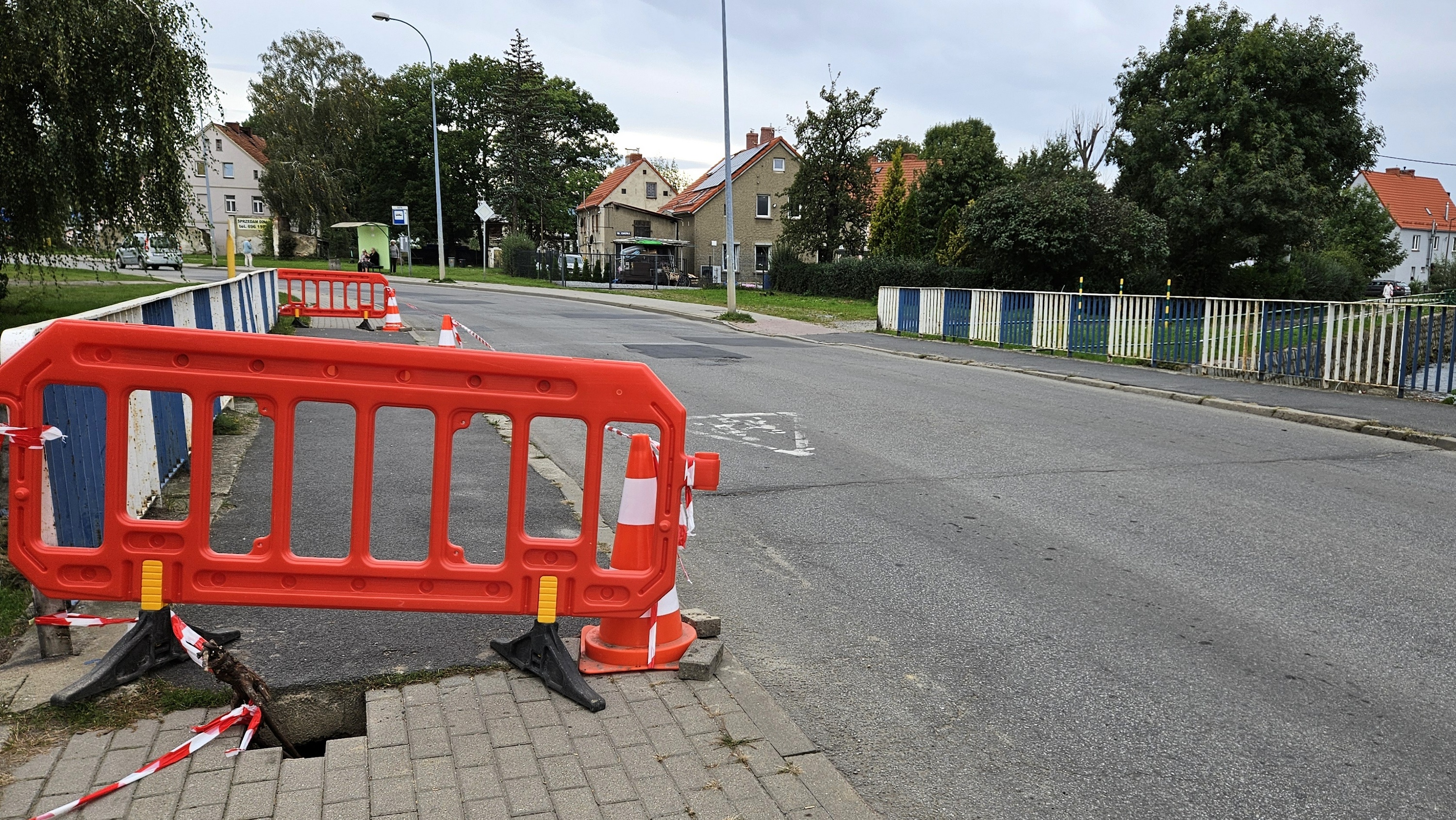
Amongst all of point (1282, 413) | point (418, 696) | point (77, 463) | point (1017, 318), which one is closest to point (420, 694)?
point (418, 696)

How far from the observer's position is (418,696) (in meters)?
3.64

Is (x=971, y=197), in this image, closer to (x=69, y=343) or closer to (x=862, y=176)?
(x=862, y=176)

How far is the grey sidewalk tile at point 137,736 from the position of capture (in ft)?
10.6

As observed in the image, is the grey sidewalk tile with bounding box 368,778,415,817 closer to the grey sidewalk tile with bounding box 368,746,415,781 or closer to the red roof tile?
the grey sidewalk tile with bounding box 368,746,415,781

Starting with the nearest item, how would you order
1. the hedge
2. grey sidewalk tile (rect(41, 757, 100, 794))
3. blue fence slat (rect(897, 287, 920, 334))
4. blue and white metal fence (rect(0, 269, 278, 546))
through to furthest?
grey sidewalk tile (rect(41, 757, 100, 794)) < blue and white metal fence (rect(0, 269, 278, 546)) < blue fence slat (rect(897, 287, 920, 334)) < the hedge

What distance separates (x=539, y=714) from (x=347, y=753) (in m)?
0.64

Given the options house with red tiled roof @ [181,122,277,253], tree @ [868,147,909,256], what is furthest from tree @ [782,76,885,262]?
house with red tiled roof @ [181,122,277,253]

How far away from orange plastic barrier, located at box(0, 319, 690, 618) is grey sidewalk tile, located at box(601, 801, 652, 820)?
1.04 metres

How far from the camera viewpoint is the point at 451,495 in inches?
272

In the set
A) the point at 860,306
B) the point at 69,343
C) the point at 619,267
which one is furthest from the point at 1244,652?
the point at 619,267

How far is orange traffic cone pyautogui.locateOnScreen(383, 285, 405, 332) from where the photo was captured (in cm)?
1892

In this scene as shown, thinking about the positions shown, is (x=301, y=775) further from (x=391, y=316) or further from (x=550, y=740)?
(x=391, y=316)

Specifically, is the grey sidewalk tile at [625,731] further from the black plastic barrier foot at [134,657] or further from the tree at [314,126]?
the tree at [314,126]

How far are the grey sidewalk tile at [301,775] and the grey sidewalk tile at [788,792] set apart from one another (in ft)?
4.40
